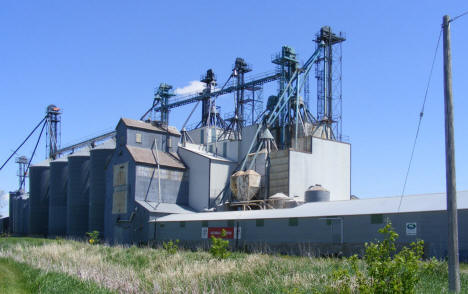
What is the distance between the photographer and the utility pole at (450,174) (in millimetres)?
14023

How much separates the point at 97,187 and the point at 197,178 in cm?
1344

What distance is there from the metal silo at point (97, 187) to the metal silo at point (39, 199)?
17.4 metres

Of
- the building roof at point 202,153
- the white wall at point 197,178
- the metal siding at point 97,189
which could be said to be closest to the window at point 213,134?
the building roof at point 202,153

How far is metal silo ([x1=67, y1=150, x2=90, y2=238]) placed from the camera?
67.4 meters

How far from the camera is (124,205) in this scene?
57.2 meters

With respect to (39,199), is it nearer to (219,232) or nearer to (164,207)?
(164,207)

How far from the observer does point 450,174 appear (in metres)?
14.3

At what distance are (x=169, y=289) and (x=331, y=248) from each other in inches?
700

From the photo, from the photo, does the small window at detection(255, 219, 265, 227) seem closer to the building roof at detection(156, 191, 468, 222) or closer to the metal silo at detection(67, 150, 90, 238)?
the building roof at detection(156, 191, 468, 222)

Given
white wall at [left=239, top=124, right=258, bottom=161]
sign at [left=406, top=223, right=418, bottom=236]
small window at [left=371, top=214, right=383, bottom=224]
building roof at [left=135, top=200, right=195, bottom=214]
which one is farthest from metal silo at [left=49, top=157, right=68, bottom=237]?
sign at [left=406, top=223, right=418, bottom=236]

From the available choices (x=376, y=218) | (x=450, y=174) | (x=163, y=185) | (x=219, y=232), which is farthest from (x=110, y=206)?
Answer: (x=450, y=174)

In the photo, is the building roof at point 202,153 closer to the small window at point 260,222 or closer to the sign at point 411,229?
the small window at point 260,222

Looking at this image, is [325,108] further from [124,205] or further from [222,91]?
[124,205]

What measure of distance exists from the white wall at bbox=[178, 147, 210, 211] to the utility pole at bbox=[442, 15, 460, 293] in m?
44.3
